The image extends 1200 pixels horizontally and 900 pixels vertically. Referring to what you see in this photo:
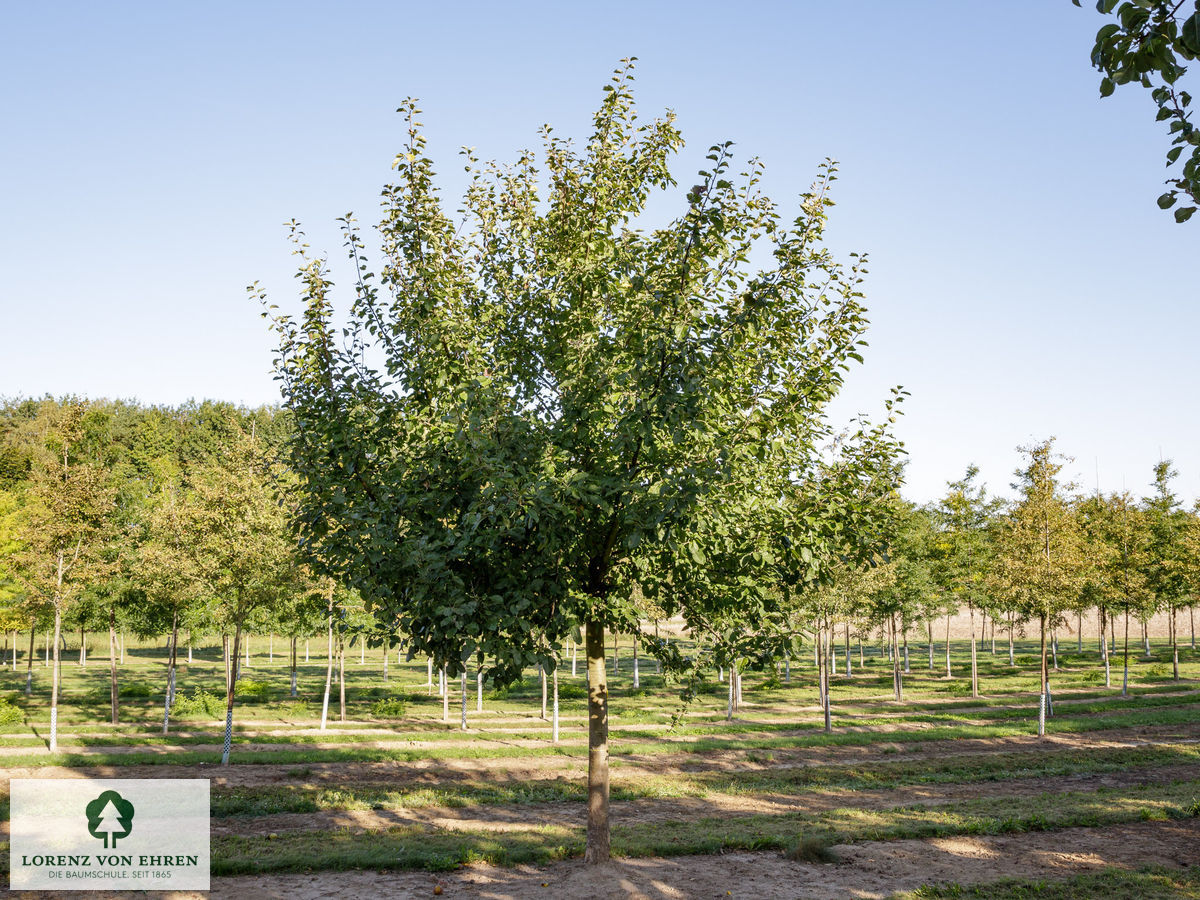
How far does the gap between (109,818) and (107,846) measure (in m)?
0.77

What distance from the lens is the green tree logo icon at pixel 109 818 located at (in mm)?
11789

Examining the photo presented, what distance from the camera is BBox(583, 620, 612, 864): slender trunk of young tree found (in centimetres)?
1094

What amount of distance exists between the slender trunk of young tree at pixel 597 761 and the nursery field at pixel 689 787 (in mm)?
402

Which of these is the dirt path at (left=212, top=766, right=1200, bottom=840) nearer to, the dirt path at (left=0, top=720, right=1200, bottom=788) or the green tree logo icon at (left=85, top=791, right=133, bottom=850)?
the green tree logo icon at (left=85, top=791, right=133, bottom=850)

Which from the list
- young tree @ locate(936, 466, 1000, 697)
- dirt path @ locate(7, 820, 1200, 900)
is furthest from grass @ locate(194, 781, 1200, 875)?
young tree @ locate(936, 466, 1000, 697)

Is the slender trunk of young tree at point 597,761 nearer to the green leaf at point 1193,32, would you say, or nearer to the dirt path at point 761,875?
the dirt path at point 761,875

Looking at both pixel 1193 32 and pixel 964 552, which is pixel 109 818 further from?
pixel 964 552

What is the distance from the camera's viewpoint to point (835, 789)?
18.5 m

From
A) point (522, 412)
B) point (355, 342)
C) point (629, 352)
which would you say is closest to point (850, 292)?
point (629, 352)

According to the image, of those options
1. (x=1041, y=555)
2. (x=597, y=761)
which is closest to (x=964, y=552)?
(x=1041, y=555)

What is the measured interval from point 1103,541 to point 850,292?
38.5m

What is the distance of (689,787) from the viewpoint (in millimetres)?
18719

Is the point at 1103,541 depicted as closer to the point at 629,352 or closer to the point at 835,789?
the point at 835,789

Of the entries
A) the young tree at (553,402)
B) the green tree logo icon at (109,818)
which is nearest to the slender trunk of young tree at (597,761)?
the young tree at (553,402)
